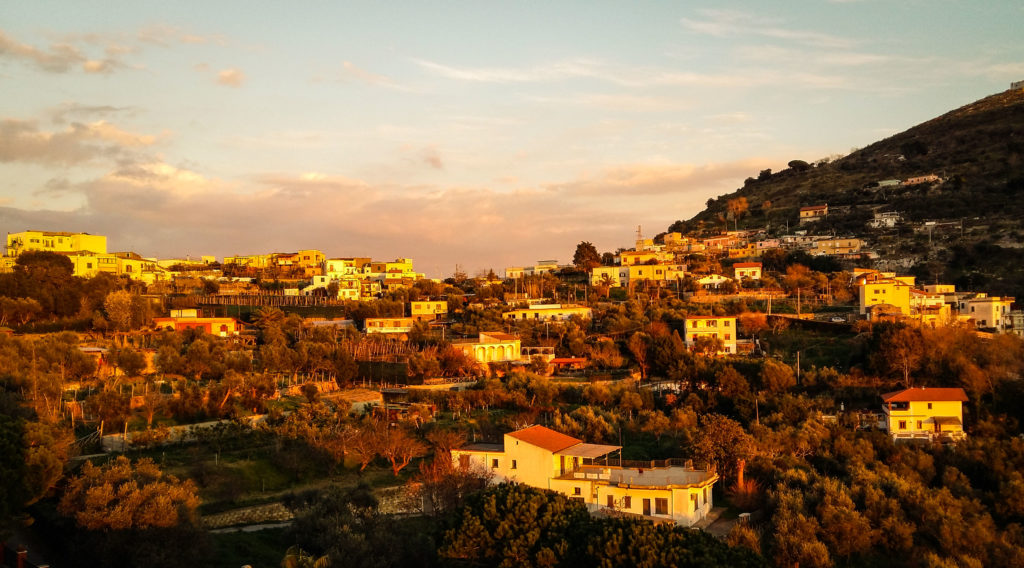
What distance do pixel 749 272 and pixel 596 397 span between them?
96.9 feet

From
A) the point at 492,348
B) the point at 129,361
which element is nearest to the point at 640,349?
the point at 492,348

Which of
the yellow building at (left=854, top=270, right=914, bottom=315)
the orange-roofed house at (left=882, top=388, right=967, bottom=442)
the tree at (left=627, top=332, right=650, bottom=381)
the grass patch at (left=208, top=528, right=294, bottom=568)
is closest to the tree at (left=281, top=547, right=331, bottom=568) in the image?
the grass patch at (left=208, top=528, right=294, bottom=568)

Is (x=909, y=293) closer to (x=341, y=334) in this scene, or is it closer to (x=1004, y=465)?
(x=1004, y=465)

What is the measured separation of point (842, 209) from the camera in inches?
3103

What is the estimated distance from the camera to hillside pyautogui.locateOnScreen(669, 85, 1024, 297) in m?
57.5

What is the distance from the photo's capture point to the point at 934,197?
7400cm

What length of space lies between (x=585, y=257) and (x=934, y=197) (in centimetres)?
3224

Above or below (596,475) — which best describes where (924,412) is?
above

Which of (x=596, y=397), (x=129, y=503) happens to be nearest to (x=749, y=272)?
(x=596, y=397)

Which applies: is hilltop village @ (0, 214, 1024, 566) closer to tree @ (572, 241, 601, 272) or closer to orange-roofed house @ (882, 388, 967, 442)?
orange-roofed house @ (882, 388, 967, 442)

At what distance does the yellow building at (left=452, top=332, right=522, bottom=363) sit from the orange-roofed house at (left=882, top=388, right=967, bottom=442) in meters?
20.2

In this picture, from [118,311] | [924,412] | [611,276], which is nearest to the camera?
[924,412]

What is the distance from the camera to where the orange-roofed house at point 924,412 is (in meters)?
25.8

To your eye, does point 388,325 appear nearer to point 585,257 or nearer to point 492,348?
point 492,348
